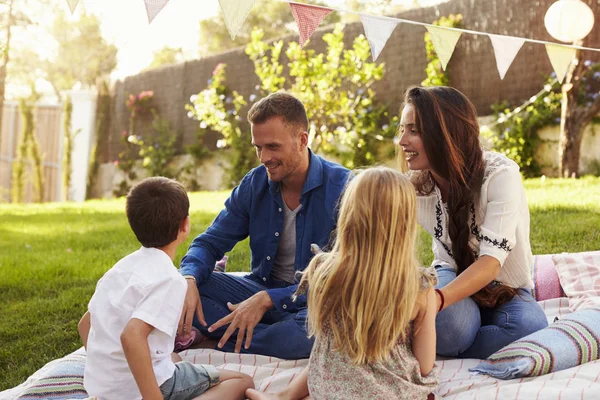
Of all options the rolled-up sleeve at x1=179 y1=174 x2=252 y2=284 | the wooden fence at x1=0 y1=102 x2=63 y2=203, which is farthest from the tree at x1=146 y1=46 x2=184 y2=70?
the rolled-up sleeve at x1=179 y1=174 x2=252 y2=284

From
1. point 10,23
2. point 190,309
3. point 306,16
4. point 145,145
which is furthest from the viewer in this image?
point 145,145

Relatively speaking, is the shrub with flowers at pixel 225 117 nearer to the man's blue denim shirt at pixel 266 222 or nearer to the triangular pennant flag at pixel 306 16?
the triangular pennant flag at pixel 306 16

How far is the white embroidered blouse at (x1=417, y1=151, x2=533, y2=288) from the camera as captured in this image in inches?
117

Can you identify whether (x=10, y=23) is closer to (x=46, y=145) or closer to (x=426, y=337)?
(x=46, y=145)

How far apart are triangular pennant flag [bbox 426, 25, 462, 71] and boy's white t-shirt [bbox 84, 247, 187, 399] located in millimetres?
2387

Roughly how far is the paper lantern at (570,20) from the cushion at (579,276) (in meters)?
3.85

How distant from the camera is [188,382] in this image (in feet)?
8.32

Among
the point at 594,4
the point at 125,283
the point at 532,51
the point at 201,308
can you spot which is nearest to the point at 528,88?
the point at 532,51

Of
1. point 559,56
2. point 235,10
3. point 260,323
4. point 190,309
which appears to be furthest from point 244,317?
point 559,56

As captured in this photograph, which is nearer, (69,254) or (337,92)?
(69,254)

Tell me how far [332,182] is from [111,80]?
442 inches

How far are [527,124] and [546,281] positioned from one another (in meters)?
4.45

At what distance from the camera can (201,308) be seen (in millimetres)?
3262

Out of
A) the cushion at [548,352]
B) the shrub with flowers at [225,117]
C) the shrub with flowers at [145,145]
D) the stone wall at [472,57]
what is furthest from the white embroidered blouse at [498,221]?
the shrub with flowers at [145,145]
